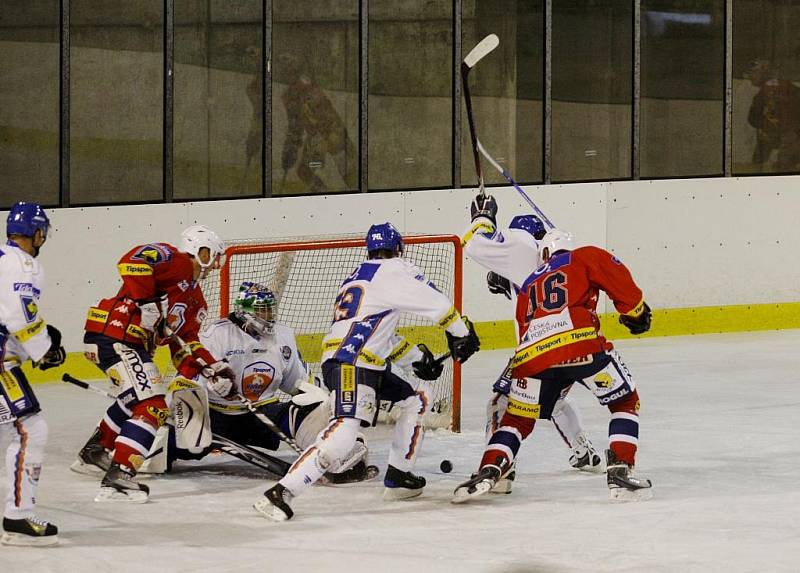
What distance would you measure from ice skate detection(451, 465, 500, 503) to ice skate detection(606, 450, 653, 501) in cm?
47

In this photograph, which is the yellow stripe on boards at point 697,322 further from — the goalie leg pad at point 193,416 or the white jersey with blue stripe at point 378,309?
the white jersey with blue stripe at point 378,309

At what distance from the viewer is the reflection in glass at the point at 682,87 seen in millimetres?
11703

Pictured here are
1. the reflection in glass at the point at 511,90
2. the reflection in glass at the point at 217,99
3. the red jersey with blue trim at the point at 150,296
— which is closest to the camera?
the red jersey with blue trim at the point at 150,296

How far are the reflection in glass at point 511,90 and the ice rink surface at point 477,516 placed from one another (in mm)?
3143

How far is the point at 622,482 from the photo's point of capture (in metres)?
6.46

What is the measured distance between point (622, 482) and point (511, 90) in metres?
5.26

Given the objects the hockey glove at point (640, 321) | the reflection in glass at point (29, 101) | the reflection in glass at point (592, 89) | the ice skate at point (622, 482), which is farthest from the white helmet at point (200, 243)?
the reflection in glass at point (592, 89)

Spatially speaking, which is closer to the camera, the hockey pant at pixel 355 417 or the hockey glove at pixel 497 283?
the hockey pant at pixel 355 417

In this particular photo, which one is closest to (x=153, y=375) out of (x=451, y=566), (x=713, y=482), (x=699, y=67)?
(x=451, y=566)

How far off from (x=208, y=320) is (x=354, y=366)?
177cm

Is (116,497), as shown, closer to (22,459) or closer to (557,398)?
(22,459)

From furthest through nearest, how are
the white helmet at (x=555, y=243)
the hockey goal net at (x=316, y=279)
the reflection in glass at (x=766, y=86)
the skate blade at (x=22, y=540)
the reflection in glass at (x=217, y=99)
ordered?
the reflection in glass at (x=766, y=86) → the reflection in glass at (x=217, y=99) → the hockey goal net at (x=316, y=279) → the white helmet at (x=555, y=243) → the skate blade at (x=22, y=540)

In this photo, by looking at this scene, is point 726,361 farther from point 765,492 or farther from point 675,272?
point 765,492

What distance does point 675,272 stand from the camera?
1141 centimetres
